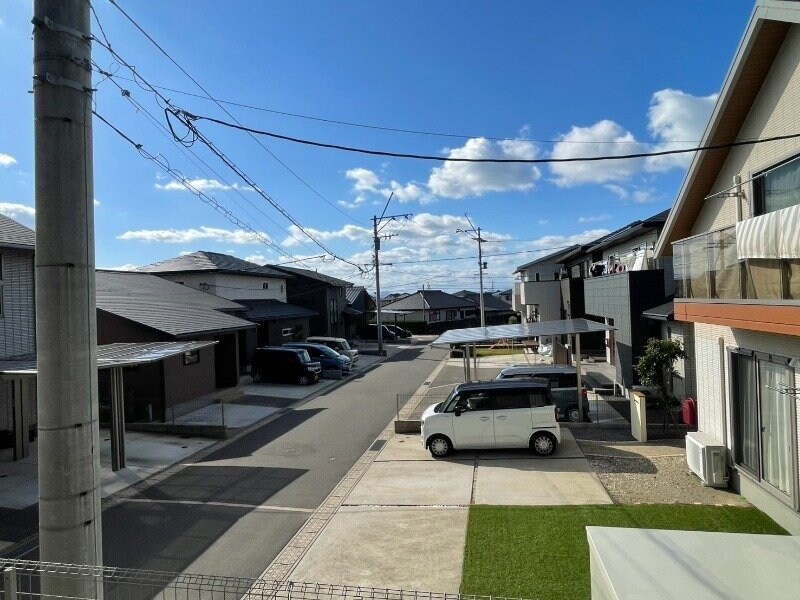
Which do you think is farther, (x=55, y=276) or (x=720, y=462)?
(x=720, y=462)

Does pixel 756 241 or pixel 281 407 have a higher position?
pixel 756 241

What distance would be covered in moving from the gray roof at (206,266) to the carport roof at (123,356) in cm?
1722

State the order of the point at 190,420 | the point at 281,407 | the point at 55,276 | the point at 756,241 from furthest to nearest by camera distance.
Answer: the point at 281,407, the point at 190,420, the point at 756,241, the point at 55,276

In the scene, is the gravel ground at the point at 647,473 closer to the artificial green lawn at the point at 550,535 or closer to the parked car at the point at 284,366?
the artificial green lawn at the point at 550,535

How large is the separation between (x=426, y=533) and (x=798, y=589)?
16.5ft

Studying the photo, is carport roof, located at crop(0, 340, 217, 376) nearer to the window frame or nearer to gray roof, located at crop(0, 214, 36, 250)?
gray roof, located at crop(0, 214, 36, 250)

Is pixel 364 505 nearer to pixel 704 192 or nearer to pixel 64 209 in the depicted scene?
pixel 64 209

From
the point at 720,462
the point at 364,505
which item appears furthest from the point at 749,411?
the point at 364,505

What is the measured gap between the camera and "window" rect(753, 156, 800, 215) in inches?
287

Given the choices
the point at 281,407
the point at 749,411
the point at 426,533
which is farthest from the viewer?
the point at 281,407

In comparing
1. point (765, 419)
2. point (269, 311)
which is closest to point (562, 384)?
point (765, 419)

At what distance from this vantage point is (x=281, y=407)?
19375 millimetres

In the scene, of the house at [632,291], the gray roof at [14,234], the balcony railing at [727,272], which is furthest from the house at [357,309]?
the balcony railing at [727,272]

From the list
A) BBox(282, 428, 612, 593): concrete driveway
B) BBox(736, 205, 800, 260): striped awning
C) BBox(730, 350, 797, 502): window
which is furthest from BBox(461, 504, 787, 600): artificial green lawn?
BBox(736, 205, 800, 260): striped awning
